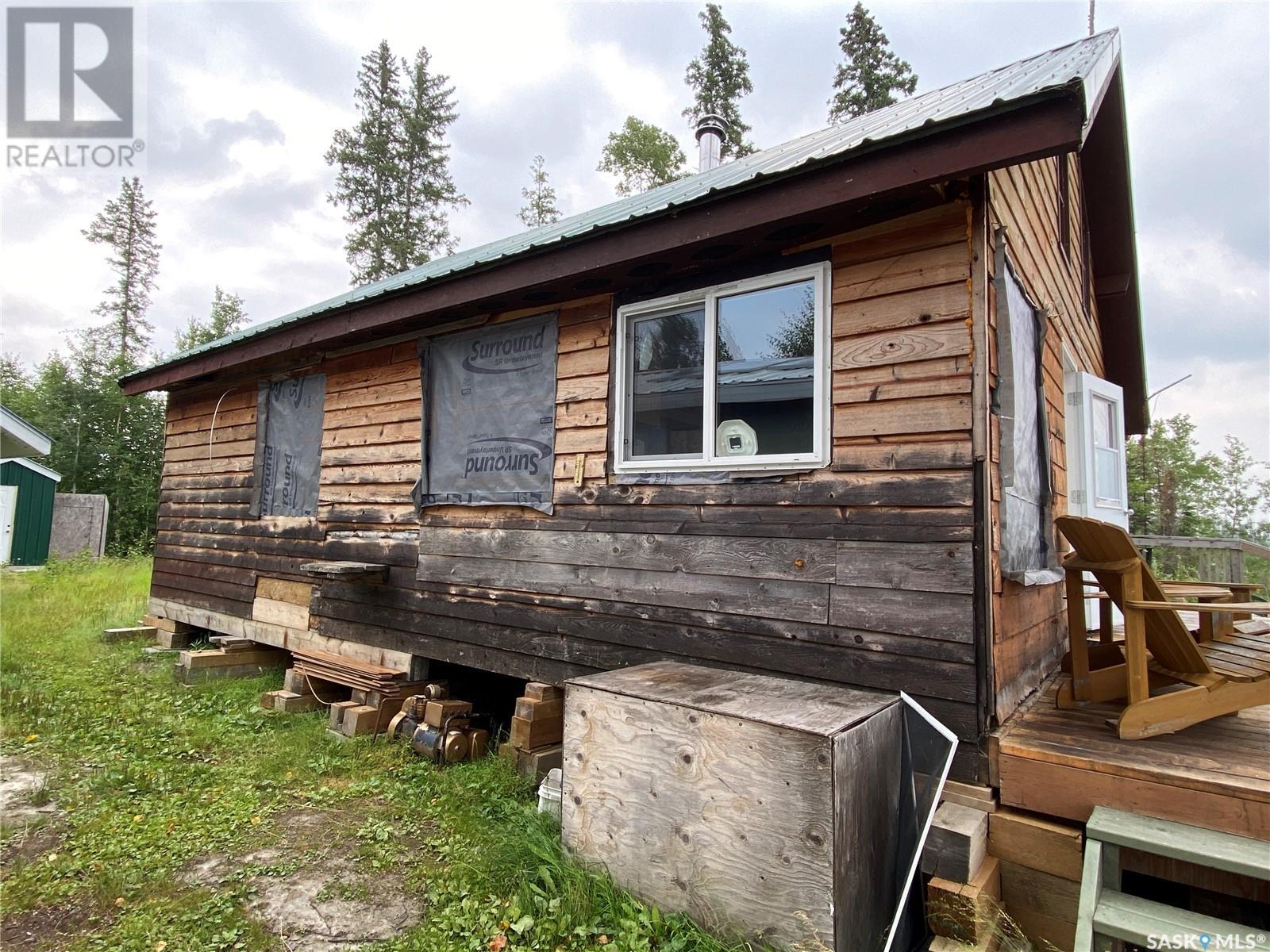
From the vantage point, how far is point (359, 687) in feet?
17.0

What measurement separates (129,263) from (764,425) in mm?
34011

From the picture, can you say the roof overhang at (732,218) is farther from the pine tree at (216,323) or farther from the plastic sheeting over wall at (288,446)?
the pine tree at (216,323)

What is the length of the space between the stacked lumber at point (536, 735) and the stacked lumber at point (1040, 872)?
227 centimetres

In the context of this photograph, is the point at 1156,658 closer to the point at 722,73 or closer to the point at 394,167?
the point at 722,73

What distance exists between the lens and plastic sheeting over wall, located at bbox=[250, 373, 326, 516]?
20.7 ft

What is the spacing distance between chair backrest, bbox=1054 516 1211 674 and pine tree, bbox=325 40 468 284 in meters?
23.8

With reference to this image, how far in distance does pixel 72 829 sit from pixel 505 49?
1137cm

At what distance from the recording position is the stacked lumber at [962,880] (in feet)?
7.27

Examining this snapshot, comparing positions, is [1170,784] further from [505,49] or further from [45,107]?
[505,49]

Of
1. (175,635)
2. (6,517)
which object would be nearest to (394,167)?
(6,517)

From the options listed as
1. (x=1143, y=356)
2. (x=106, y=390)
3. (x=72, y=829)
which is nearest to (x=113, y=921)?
(x=72, y=829)

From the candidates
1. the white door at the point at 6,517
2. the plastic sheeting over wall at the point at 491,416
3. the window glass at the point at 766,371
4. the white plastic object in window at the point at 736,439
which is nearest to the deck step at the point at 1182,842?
the window glass at the point at 766,371

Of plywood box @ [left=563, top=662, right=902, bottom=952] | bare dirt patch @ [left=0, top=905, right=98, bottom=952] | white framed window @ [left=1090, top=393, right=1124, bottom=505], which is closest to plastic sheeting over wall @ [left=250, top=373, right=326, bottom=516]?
bare dirt patch @ [left=0, top=905, right=98, bottom=952]

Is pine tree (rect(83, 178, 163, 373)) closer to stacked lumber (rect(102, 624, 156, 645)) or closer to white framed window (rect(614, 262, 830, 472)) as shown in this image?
stacked lumber (rect(102, 624, 156, 645))
